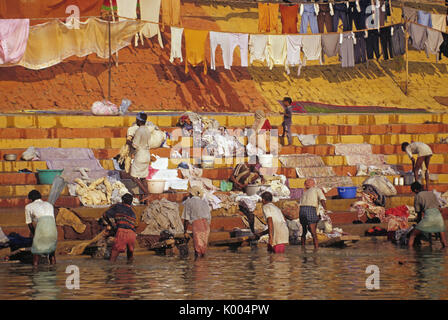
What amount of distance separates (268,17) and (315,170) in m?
6.44

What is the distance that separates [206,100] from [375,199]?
7260mm

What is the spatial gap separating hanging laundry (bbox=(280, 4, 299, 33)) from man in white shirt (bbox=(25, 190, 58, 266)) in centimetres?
1260

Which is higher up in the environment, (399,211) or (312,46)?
(312,46)

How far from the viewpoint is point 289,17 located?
23.3 m

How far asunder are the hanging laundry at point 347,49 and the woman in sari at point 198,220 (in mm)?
11209

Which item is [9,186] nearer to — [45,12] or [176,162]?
[176,162]

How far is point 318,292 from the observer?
9672 mm

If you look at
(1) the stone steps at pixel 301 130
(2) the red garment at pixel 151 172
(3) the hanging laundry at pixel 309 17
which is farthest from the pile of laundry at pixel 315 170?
(3) the hanging laundry at pixel 309 17

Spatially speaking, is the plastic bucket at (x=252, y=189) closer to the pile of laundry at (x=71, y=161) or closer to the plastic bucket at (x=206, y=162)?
the plastic bucket at (x=206, y=162)

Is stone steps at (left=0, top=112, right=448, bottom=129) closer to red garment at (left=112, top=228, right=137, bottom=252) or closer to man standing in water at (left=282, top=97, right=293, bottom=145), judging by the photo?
man standing in water at (left=282, top=97, right=293, bottom=145)

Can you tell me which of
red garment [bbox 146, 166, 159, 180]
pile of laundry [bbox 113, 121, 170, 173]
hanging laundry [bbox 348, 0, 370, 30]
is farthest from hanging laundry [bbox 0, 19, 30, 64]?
hanging laundry [bbox 348, 0, 370, 30]

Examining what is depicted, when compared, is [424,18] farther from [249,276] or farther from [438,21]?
[249,276]

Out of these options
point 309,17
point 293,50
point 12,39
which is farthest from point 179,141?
point 309,17

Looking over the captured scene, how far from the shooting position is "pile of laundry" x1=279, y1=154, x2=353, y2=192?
58.4ft
